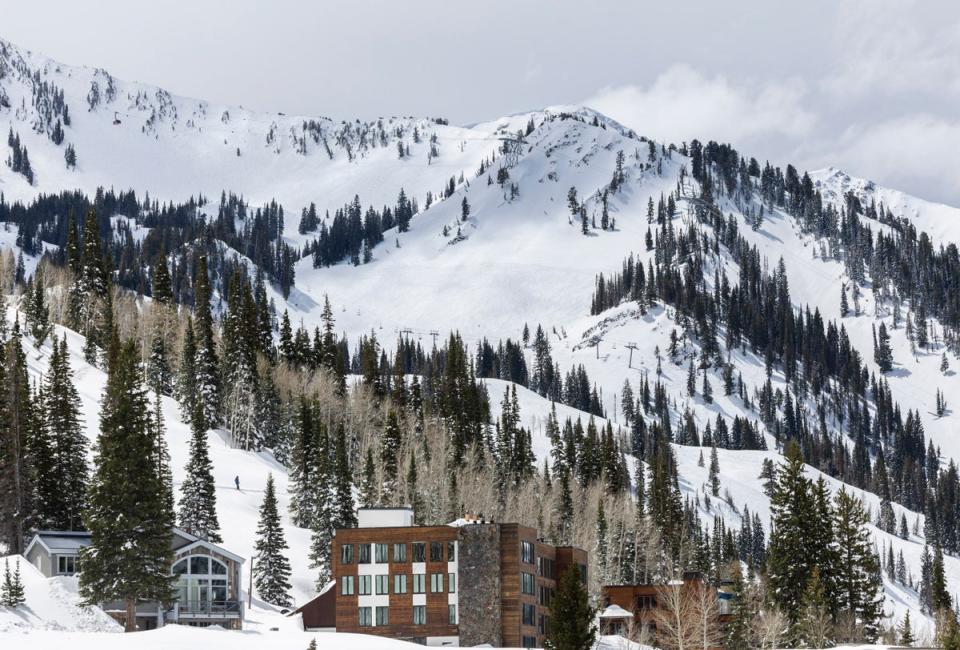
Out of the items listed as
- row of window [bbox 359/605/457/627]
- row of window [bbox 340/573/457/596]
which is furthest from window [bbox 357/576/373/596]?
Result: row of window [bbox 359/605/457/627]

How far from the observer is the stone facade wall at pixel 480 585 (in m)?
91.8

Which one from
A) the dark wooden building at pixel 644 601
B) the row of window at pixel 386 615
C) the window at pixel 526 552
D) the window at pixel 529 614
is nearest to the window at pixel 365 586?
the row of window at pixel 386 615

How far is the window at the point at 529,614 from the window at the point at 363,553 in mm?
12393

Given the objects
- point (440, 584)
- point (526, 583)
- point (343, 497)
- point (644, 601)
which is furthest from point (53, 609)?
point (644, 601)

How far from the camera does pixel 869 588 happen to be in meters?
98.9

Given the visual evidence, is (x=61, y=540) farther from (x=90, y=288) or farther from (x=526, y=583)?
(x=90, y=288)

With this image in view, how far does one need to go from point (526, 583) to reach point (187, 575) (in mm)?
25177

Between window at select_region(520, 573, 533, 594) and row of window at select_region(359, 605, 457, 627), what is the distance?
5270mm

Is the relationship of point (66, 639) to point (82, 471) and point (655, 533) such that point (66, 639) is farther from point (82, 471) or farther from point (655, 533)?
point (655, 533)

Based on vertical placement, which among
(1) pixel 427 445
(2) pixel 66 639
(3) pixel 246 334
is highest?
(3) pixel 246 334

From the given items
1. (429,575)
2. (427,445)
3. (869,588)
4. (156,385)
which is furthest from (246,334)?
(869,588)

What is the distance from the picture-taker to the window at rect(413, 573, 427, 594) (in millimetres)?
93688

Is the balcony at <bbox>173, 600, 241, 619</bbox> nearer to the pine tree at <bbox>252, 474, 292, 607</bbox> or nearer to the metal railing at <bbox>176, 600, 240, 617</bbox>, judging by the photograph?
the metal railing at <bbox>176, 600, 240, 617</bbox>

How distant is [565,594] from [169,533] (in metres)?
26.5
